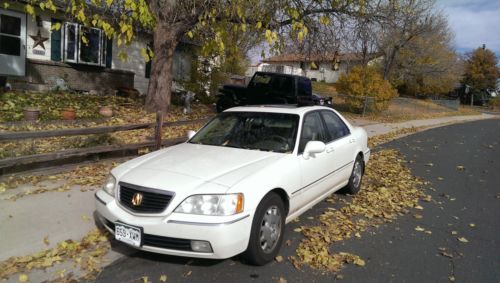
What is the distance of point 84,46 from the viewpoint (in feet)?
50.2

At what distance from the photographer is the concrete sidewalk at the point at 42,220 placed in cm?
407

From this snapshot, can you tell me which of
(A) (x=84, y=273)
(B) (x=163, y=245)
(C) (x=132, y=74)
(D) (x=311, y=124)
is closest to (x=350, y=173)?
(D) (x=311, y=124)

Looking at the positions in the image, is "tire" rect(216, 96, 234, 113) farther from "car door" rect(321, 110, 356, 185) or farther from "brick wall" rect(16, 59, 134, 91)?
"car door" rect(321, 110, 356, 185)

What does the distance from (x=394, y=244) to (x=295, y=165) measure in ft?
4.84

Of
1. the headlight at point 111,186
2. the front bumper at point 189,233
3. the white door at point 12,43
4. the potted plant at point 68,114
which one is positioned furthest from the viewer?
the white door at point 12,43

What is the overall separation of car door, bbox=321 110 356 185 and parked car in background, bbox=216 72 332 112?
874 cm

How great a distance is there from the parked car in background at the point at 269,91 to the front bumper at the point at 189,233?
37.9 feet

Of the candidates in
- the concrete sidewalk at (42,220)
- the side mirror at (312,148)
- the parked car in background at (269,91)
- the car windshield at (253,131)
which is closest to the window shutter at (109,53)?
the parked car in background at (269,91)

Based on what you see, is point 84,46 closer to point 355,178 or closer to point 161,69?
point 161,69

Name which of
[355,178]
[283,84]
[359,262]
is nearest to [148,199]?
[359,262]

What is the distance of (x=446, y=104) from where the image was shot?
3956 cm

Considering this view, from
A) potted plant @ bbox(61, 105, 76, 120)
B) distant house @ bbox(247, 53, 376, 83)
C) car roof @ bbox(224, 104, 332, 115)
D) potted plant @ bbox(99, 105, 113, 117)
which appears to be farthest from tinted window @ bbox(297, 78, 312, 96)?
car roof @ bbox(224, 104, 332, 115)

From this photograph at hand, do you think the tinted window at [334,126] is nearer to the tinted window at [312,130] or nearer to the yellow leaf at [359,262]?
the tinted window at [312,130]

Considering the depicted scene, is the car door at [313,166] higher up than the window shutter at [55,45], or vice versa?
the window shutter at [55,45]
